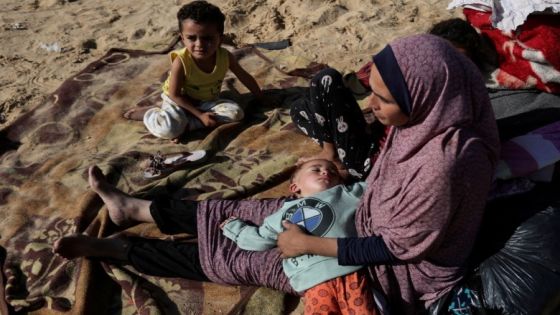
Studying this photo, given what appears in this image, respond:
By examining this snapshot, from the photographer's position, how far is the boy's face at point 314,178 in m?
2.95

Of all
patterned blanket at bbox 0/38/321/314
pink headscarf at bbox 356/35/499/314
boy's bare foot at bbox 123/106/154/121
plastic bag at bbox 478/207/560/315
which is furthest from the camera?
boy's bare foot at bbox 123/106/154/121

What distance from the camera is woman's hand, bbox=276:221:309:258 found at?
8.31 ft

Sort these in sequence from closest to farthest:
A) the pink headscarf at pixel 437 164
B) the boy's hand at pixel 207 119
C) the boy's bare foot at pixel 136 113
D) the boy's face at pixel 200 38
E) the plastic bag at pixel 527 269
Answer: the pink headscarf at pixel 437 164 < the plastic bag at pixel 527 269 < the boy's face at pixel 200 38 < the boy's hand at pixel 207 119 < the boy's bare foot at pixel 136 113

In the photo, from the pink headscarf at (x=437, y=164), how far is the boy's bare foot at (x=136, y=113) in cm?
223

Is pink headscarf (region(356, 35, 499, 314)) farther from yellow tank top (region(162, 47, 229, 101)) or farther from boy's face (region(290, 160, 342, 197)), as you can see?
yellow tank top (region(162, 47, 229, 101))

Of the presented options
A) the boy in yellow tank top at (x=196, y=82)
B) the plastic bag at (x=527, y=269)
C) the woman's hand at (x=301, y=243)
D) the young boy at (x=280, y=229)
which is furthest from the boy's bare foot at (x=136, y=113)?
the plastic bag at (x=527, y=269)

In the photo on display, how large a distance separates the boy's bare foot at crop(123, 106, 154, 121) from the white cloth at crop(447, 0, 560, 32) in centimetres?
228

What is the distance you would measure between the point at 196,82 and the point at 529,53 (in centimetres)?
207

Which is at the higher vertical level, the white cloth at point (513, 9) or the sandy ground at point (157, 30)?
the white cloth at point (513, 9)

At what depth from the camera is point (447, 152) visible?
6.83 ft

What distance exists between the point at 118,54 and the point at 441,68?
3.49 metres

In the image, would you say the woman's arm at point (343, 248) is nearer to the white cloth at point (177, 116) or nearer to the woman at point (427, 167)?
the woman at point (427, 167)

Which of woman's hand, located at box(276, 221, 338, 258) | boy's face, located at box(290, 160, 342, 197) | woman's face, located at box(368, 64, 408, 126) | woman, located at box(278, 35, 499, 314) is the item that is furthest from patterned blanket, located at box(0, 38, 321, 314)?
woman's face, located at box(368, 64, 408, 126)

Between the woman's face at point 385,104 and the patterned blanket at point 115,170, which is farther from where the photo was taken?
the patterned blanket at point 115,170
